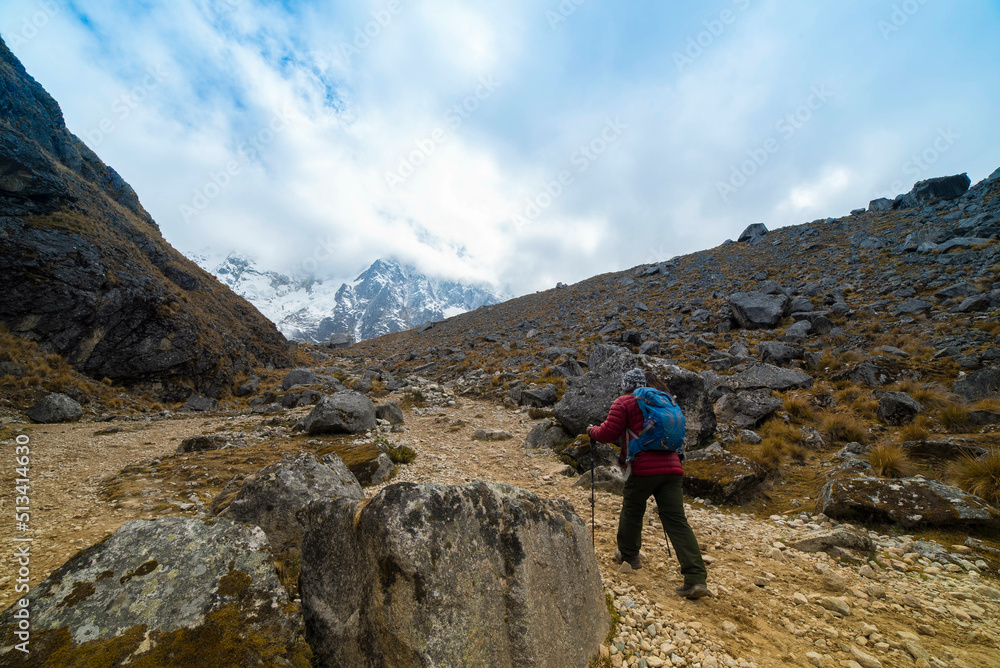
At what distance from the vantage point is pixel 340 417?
38.8ft

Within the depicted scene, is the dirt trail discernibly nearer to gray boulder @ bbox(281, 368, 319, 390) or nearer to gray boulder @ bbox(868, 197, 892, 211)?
gray boulder @ bbox(281, 368, 319, 390)

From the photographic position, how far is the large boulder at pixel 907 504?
5.07 m

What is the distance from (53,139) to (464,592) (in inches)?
1733

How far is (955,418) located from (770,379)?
450cm

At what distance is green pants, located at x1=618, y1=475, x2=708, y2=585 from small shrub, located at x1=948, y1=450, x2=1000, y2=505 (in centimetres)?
491

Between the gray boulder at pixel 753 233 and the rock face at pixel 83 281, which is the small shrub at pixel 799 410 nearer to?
the rock face at pixel 83 281

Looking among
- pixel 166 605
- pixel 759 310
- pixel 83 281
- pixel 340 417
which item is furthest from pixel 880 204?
pixel 83 281

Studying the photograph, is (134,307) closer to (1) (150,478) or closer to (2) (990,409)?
(1) (150,478)

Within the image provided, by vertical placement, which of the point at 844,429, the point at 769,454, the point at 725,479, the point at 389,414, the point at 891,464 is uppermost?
the point at 844,429

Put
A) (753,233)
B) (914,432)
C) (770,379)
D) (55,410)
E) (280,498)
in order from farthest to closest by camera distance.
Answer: (753,233), (55,410), (770,379), (914,432), (280,498)

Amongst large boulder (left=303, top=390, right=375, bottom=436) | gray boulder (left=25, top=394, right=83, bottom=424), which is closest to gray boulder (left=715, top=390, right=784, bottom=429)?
large boulder (left=303, top=390, right=375, bottom=436)

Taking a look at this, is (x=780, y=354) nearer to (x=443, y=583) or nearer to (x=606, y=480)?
(x=606, y=480)

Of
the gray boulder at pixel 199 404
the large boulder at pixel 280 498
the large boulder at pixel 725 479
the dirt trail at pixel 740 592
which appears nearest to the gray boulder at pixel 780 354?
the large boulder at pixel 725 479

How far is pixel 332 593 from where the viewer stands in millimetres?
2998
